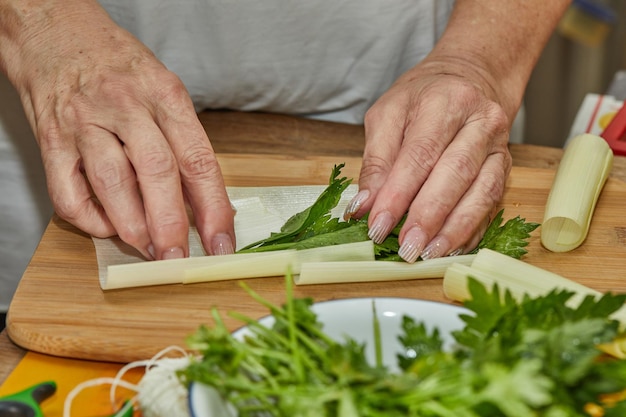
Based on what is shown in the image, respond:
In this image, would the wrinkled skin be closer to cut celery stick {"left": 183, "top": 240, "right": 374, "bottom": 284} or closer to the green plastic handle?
cut celery stick {"left": 183, "top": 240, "right": 374, "bottom": 284}

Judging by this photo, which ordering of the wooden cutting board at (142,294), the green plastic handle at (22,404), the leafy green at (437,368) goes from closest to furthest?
1. the leafy green at (437,368)
2. the green plastic handle at (22,404)
3. the wooden cutting board at (142,294)

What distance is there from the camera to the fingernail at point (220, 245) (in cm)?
174

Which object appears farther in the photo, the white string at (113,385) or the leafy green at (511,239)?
the leafy green at (511,239)

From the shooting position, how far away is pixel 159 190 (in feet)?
5.54

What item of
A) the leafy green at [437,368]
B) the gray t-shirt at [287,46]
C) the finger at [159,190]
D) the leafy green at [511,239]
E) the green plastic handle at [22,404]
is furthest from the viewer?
the gray t-shirt at [287,46]

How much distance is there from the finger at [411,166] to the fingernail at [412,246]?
0.06 m

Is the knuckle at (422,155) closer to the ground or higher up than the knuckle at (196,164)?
higher up

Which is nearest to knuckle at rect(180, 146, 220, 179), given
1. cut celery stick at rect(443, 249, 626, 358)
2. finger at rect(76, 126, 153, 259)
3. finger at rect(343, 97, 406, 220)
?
finger at rect(76, 126, 153, 259)

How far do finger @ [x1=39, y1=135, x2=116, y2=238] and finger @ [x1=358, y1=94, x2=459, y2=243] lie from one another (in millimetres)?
583

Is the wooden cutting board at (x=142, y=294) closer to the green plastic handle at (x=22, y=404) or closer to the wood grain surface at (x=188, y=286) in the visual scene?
the wood grain surface at (x=188, y=286)

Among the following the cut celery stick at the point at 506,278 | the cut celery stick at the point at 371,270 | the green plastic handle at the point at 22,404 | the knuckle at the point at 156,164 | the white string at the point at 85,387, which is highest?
the cut celery stick at the point at 506,278

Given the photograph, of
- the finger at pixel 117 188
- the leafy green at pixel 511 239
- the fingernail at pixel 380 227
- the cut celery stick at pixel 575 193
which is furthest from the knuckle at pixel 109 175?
the cut celery stick at pixel 575 193

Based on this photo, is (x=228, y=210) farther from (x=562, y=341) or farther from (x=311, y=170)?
(x=562, y=341)

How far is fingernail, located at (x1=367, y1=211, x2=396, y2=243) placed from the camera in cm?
176
